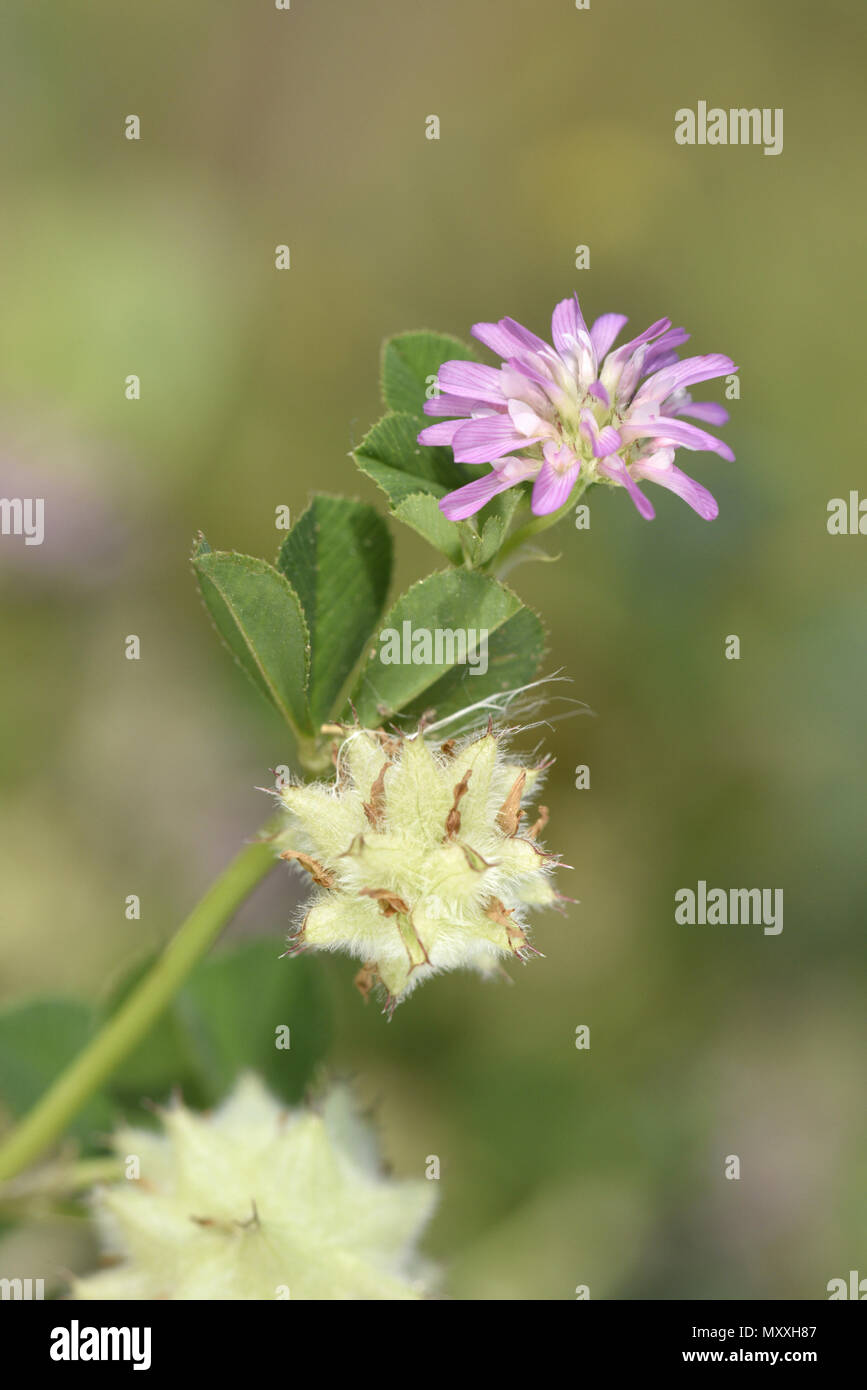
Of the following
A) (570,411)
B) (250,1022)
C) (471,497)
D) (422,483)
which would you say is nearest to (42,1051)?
(250,1022)

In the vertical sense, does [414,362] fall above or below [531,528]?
above

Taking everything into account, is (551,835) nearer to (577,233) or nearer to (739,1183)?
(739,1183)

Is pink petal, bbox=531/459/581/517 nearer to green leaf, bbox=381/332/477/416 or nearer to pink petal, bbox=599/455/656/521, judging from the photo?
pink petal, bbox=599/455/656/521

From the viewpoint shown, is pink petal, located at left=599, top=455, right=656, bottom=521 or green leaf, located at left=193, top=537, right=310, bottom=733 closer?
pink petal, located at left=599, top=455, right=656, bottom=521

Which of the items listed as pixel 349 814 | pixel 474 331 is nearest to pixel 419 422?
pixel 474 331

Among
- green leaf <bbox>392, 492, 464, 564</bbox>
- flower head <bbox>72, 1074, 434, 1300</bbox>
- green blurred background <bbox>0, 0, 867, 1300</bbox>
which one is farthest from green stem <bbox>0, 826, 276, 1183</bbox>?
Answer: green blurred background <bbox>0, 0, 867, 1300</bbox>

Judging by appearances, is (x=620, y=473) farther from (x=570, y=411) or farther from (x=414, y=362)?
(x=414, y=362)
